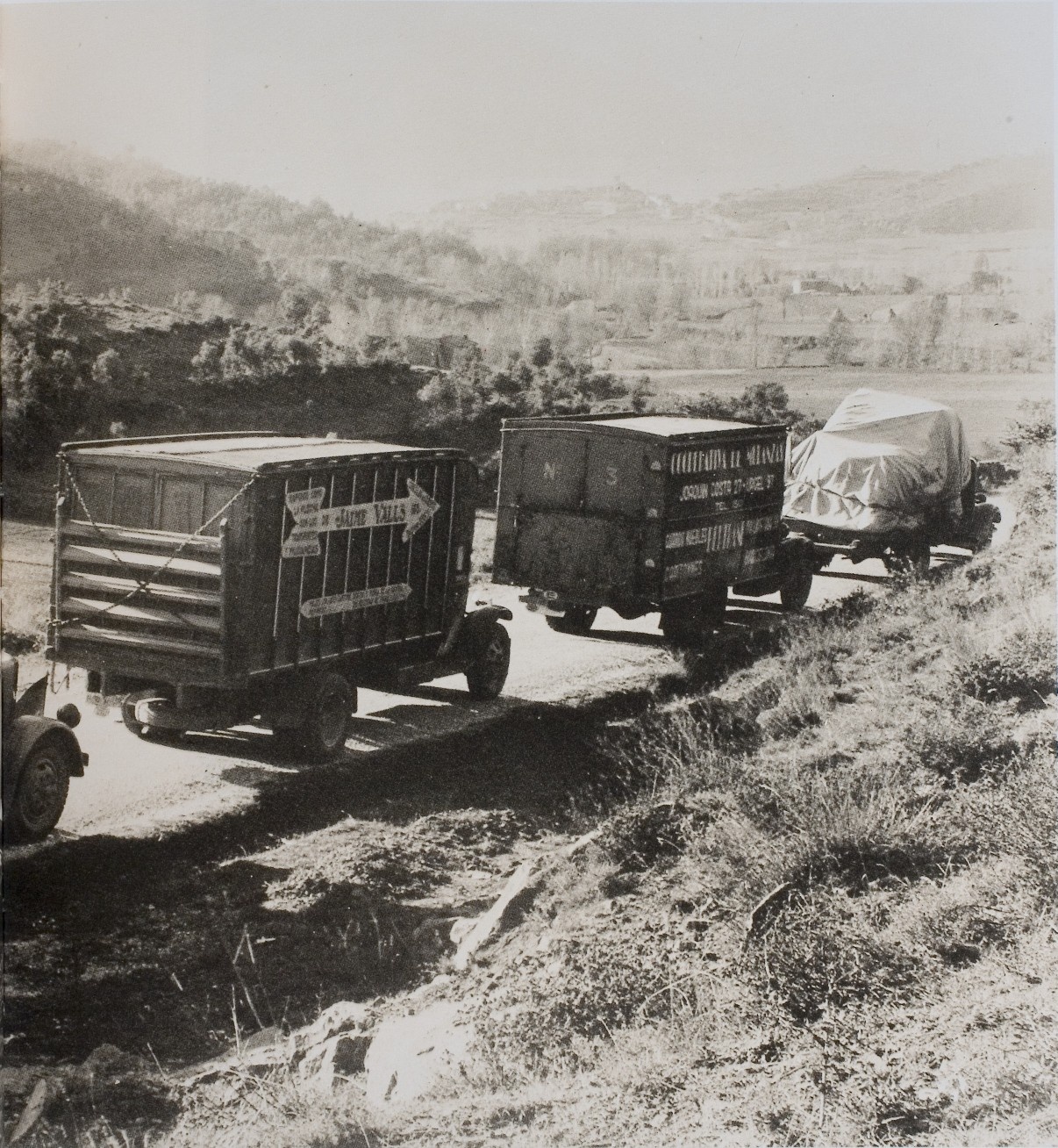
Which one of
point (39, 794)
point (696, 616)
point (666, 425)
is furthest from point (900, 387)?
point (39, 794)

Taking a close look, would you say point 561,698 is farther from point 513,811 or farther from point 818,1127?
point 818,1127

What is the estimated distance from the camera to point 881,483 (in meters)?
18.4

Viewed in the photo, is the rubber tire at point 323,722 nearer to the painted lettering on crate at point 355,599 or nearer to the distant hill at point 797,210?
the painted lettering on crate at point 355,599

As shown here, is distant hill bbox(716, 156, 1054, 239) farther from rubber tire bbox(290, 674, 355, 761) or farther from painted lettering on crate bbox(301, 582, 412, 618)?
rubber tire bbox(290, 674, 355, 761)

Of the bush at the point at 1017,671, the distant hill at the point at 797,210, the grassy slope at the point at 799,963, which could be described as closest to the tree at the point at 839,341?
the distant hill at the point at 797,210

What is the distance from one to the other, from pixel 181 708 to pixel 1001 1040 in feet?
21.5

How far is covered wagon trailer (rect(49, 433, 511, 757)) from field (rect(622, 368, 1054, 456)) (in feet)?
39.7

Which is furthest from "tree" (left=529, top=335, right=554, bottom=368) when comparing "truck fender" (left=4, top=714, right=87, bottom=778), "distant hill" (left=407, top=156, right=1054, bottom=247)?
"truck fender" (left=4, top=714, right=87, bottom=778)

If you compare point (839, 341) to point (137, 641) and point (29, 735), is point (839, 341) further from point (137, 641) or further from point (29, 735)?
point (29, 735)

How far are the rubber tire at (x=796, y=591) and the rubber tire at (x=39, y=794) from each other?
36.9 ft

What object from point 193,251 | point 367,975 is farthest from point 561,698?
point 193,251

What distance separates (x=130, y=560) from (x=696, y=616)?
26.0ft

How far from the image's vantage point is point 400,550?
11289mm

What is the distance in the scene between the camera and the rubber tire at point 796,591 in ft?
57.6
